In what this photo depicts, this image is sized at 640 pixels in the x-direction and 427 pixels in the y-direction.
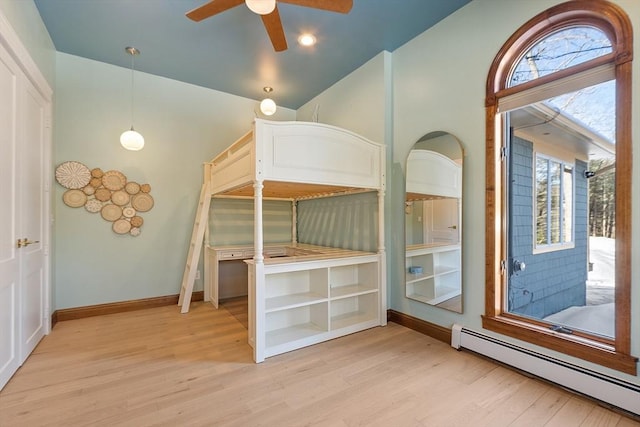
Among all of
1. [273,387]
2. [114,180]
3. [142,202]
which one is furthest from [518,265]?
[114,180]

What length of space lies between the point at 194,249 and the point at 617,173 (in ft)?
13.3

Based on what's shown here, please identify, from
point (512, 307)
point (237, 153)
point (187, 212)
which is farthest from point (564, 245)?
point (187, 212)

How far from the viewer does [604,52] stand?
192 cm

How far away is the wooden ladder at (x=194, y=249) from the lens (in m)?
3.61

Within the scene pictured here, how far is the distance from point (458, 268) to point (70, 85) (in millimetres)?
4748

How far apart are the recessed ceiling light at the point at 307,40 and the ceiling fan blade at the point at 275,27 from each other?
0.62 m

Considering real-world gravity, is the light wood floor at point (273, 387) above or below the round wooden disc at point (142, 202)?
below

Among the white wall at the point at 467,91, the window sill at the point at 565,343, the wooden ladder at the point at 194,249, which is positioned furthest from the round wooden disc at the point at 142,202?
the window sill at the point at 565,343

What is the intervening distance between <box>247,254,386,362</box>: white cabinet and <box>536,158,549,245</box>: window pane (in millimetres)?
1504

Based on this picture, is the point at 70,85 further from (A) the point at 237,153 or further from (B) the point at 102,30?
(A) the point at 237,153

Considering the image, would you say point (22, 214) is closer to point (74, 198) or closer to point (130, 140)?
point (74, 198)

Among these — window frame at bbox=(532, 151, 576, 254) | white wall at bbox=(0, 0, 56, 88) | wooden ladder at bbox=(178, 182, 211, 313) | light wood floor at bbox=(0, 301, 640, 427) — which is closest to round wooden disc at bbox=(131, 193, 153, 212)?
wooden ladder at bbox=(178, 182, 211, 313)

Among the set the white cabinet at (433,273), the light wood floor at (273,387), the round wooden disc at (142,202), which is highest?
the round wooden disc at (142,202)

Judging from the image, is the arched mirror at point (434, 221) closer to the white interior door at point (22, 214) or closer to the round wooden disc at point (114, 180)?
the white interior door at point (22, 214)
